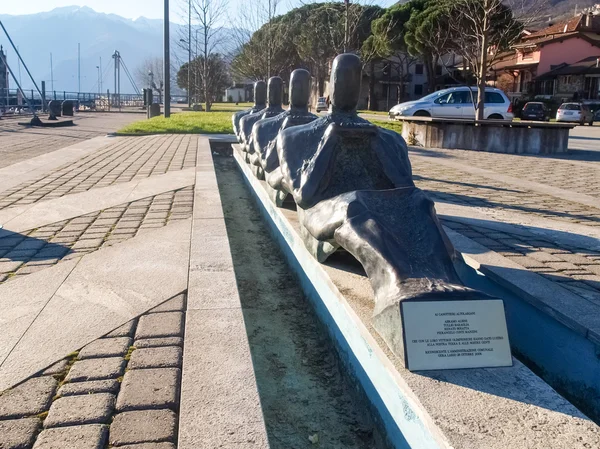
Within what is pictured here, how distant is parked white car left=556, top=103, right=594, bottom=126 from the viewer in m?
32.0

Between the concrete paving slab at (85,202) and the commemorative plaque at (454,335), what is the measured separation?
182 inches

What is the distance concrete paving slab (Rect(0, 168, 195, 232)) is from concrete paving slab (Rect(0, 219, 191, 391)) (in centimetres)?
155

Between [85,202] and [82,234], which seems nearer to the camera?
[82,234]

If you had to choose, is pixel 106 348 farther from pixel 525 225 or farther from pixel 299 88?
pixel 525 225

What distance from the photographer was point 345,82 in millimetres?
4434

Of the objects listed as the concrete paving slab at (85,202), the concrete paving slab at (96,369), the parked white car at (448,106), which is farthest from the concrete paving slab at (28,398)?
the parked white car at (448,106)

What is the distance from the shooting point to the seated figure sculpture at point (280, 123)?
6160 mm

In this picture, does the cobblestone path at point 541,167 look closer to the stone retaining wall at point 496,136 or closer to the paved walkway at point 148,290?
the paved walkway at point 148,290

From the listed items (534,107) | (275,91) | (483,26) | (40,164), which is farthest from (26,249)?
(534,107)

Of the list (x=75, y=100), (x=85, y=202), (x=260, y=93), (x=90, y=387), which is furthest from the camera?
(x=75, y=100)

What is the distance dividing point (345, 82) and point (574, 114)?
31236 millimetres

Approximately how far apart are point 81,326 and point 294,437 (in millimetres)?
1475

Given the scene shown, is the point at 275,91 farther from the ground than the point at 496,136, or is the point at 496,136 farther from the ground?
the point at 275,91

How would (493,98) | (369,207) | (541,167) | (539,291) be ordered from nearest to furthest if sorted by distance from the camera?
(369,207) → (539,291) → (541,167) → (493,98)
